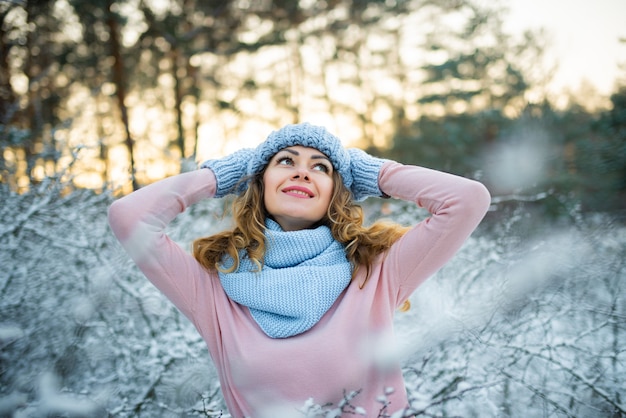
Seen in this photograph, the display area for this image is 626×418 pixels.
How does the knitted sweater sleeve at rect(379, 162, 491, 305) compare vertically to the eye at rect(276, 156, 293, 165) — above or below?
below

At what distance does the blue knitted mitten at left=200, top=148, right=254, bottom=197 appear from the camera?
1864mm

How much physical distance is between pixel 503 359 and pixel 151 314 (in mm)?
1944

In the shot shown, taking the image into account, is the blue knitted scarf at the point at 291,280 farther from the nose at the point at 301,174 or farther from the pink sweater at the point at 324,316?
the nose at the point at 301,174

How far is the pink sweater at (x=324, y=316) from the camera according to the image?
1.55 meters

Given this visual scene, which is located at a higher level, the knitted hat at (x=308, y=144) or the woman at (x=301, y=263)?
the knitted hat at (x=308, y=144)

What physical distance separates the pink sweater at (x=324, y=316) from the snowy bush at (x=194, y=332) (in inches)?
17.2

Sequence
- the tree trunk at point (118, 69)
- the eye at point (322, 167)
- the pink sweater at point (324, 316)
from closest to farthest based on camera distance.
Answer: the pink sweater at point (324, 316)
the eye at point (322, 167)
the tree trunk at point (118, 69)

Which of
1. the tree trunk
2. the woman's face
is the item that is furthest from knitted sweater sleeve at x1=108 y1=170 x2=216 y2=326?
the tree trunk

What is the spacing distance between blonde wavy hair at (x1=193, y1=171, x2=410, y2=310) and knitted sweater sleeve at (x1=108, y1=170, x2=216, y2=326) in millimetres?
95

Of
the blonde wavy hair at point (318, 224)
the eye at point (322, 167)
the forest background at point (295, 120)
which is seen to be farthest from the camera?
the forest background at point (295, 120)

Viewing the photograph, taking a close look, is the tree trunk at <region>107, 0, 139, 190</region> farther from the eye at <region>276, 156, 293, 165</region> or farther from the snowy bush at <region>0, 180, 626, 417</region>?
the eye at <region>276, 156, 293, 165</region>

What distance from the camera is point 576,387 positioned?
7.66 ft

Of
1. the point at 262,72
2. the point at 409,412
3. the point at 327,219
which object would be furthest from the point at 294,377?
the point at 262,72

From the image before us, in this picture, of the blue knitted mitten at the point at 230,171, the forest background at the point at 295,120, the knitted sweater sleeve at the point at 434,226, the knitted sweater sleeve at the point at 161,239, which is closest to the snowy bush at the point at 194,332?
the forest background at the point at 295,120
